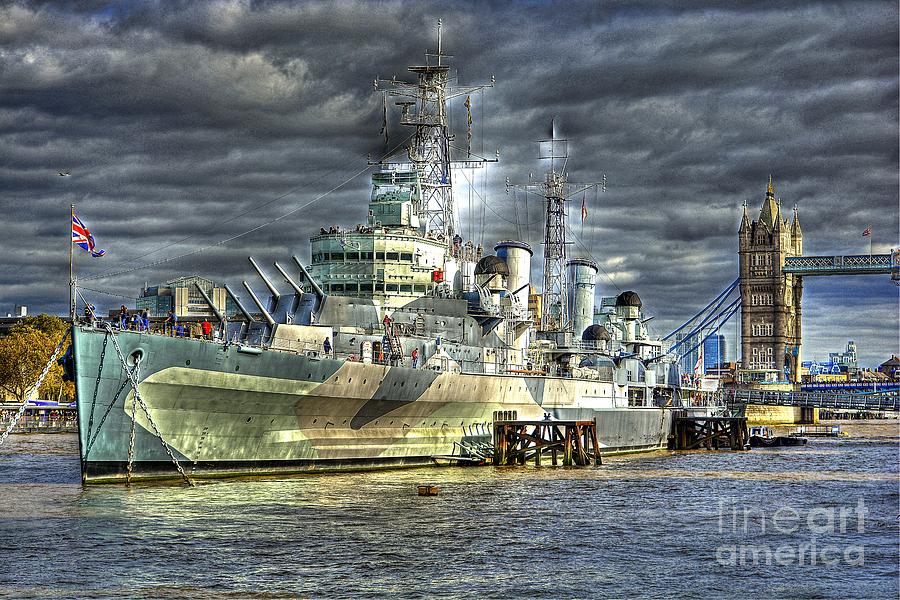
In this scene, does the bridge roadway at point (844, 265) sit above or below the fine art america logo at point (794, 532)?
above

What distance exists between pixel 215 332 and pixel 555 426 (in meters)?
16.9

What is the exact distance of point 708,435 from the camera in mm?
61344

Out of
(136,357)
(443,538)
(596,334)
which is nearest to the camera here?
(443,538)

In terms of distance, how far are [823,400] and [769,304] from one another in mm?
77704

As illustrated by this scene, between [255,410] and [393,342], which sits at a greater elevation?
[393,342]

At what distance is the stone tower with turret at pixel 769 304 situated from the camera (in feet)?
622

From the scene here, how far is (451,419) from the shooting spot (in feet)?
131

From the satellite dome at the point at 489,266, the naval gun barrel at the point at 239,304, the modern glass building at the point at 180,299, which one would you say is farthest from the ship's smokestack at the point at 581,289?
the modern glass building at the point at 180,299

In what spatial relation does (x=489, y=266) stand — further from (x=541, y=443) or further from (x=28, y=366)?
(x=28, y=366)

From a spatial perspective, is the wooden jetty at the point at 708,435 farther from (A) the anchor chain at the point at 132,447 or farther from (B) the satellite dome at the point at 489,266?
(A) the anchor chain at the point at 132,447

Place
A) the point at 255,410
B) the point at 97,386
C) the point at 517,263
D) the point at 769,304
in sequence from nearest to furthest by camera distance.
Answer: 1. the point at 97,386
2. the point at 255,410
3. the point at 517,263
4. the point at 769,304

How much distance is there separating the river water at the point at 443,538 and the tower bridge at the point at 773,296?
158094mm

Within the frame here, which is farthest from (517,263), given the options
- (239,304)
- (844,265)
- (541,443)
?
(844,265)

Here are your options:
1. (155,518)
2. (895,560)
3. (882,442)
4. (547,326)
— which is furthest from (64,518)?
(882,442)
